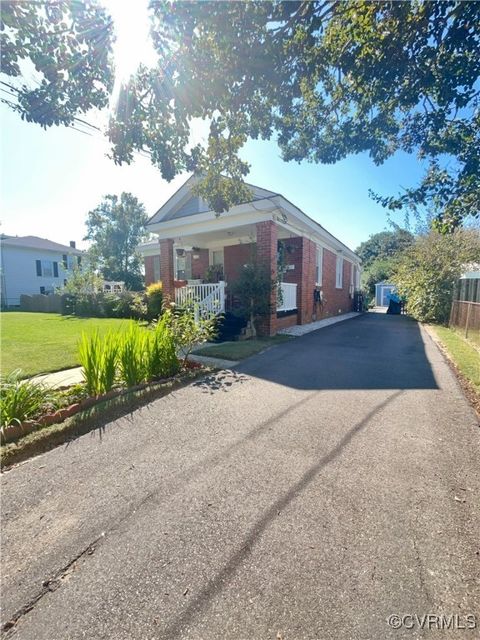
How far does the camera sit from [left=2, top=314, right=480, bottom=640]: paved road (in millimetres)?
1507

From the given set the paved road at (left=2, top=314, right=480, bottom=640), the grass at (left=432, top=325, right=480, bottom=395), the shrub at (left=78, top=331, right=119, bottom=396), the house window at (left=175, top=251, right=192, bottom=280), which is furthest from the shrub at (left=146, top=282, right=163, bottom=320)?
the grass at (left=432, top=325, right=480, bottom=395)

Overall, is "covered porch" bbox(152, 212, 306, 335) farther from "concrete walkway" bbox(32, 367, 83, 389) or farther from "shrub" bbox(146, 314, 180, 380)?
"concrete walkway" bbox(32, 367, 83, 389)

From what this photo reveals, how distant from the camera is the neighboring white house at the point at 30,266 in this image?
2822 centimetres

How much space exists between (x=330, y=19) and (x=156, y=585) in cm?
626

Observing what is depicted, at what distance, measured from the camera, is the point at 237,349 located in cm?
753

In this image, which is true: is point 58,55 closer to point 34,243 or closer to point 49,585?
point 49,585

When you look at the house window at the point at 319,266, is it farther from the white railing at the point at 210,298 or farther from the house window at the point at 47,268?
the house window at the point at 47,268

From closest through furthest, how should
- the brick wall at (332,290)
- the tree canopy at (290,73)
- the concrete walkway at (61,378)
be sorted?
the tree canopy at (290,73), the concrete walkway at (61,378), the brick wall at (332,290)

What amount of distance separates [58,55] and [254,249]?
6.89 meters

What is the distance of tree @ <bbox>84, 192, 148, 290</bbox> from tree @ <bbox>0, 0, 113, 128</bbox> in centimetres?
3488

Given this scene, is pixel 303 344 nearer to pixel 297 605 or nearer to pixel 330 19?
pixel 330 19

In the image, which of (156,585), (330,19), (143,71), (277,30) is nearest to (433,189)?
(330,19)

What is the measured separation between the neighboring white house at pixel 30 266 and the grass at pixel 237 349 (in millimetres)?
25889

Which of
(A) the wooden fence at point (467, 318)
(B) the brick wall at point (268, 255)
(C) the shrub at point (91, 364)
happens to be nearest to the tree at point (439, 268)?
(A) the wooden fence at point (467, 318)
